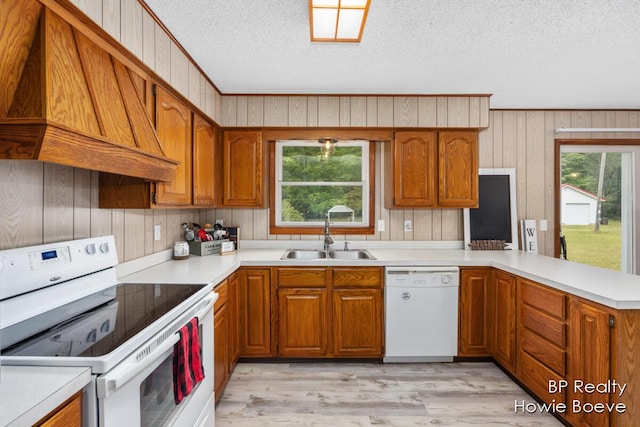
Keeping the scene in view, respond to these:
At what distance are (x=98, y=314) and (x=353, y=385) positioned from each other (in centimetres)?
184

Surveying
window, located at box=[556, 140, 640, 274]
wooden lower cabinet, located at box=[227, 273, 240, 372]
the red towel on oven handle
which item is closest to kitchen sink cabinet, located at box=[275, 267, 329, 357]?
wooden lower cabinet, located at box=[227, 273, 240, 372]

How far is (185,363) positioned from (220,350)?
85cm

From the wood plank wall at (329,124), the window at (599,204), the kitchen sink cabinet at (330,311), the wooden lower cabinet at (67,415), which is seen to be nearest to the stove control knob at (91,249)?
the wood plank wall at (329,124)

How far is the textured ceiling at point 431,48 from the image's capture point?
1.82 m

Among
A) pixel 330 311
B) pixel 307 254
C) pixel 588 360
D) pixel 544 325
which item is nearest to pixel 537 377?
pixel 544 325

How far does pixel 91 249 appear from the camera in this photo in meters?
1.63

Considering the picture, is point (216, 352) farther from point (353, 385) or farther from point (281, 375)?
point (353, 385)

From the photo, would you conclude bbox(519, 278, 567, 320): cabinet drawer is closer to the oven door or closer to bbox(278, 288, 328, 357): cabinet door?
bbox(278, 288, 328, 357): cabinet door

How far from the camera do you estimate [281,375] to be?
263cm

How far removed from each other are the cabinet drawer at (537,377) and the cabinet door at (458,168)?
1392mm

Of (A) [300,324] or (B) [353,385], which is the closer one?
(B) [353,385]

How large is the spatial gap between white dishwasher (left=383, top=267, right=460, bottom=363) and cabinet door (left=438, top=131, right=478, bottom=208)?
2.42 feet

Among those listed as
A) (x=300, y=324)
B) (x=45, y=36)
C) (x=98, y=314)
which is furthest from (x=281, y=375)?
(x=45, y=36)

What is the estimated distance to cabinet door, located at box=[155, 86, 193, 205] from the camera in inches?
79.7
